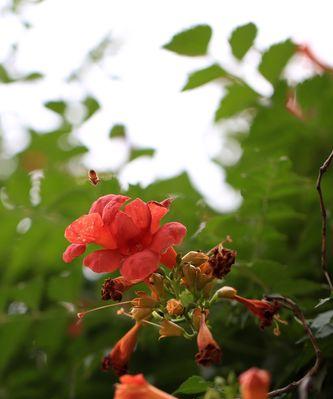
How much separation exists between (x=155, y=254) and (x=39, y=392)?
1521mm

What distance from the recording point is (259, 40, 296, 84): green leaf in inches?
95.7

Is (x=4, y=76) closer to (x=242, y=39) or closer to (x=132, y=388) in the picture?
(x=242, y=39)

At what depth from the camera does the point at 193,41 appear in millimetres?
2426

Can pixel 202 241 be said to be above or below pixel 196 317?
below

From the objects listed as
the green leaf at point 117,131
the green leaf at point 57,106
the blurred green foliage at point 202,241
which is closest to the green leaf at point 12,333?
the blurred green foliage at point 202,241

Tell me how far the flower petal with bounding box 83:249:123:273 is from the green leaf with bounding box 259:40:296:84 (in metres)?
1.16

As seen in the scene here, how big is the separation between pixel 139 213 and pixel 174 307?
0.72 ft

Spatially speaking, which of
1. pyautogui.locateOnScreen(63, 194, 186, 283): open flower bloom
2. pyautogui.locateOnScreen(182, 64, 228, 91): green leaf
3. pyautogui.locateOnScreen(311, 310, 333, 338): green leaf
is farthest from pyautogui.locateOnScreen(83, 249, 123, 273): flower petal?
pyautogui.locateOnScreen(182, 64, 228, 91): green leaf

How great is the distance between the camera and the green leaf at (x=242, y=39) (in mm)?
2352

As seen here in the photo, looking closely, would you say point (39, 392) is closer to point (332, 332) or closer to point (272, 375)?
point (272, 375)

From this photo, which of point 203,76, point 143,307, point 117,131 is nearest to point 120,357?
point 143,307

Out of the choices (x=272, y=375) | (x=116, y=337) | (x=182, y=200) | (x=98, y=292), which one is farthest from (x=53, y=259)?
(x=272, y=375)

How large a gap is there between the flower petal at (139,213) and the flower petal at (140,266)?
0.29 feet

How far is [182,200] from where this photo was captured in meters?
2.27
